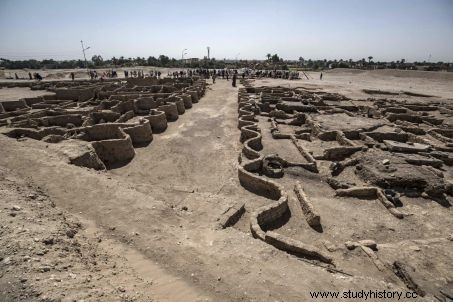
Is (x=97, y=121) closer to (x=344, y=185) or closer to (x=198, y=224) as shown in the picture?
(x=198, y=224)

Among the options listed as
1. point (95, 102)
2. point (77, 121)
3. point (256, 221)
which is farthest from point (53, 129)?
point (256, 221)

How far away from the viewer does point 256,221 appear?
928cm

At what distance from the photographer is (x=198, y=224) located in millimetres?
8523

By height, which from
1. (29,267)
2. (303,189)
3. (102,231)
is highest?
(29,267)

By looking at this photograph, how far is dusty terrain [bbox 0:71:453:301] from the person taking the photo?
18.5 ft

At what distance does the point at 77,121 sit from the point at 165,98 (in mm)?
8785

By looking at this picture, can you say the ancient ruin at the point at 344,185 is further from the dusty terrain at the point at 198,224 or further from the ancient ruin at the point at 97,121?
the ancient ruin at the point at 97,121

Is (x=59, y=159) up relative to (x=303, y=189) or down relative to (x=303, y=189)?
up

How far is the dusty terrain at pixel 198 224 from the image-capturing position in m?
5.63

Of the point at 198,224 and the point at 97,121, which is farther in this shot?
the point at 97,121

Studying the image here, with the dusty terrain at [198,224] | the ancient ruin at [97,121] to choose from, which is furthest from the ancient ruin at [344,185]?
the ancient ruin at [97,121]

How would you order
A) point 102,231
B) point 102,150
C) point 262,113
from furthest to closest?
point 262,113
point 102,150
point 102,231

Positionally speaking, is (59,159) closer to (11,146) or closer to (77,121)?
(11,146)

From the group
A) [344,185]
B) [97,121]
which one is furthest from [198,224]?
[97,121]
